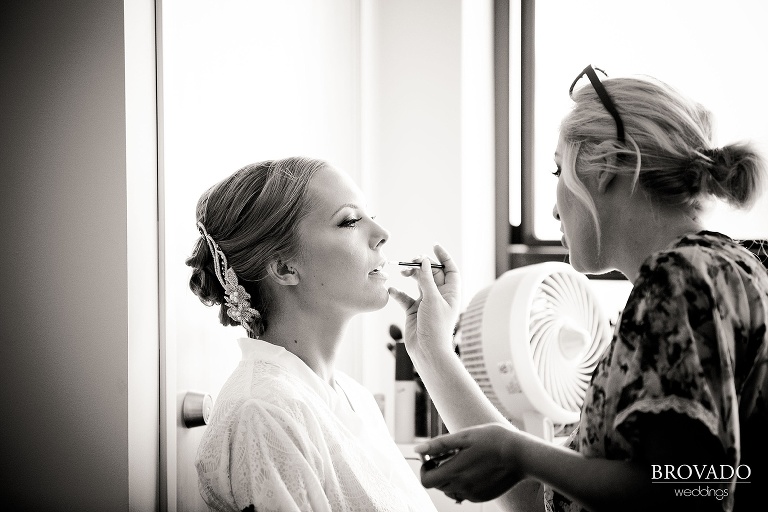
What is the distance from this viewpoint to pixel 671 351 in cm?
79

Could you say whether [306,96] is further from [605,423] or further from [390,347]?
[605,423]

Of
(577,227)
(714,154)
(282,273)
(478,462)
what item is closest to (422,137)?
(282,273)

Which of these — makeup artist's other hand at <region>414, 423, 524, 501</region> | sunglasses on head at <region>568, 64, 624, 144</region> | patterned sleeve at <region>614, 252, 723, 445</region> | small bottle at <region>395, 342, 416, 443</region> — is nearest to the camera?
patterned sleeve at <region>614, 252, 723, 445</region>

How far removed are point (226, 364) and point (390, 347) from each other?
718mm

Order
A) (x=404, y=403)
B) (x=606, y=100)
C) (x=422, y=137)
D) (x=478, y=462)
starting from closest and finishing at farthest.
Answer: (x=478, y=462)
(x=606, y=100)
(x=404, y=403)
(x=422, y=137)

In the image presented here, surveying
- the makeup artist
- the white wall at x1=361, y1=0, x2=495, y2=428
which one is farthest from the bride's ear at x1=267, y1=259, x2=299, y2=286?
the white wall at x1=361, y1=0, x2=495, y2=428

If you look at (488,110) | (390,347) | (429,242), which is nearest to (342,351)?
(390,347)

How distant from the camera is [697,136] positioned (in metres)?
0.99

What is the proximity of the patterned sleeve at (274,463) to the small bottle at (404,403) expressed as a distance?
0.96m

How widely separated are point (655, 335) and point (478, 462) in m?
0.27

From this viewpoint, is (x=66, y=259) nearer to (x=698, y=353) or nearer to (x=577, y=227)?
(x=577, y=227)

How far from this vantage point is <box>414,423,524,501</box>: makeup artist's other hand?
886 mm

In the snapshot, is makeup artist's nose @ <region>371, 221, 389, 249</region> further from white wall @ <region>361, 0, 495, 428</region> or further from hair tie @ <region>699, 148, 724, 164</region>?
white wall @ <region>361, 0, 495, 428</region>

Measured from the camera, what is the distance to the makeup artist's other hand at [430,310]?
4.62 ft
